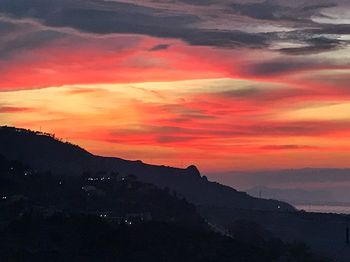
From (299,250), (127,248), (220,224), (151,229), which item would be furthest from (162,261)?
(220,224)

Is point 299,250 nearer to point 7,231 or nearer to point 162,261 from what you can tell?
point 162,261

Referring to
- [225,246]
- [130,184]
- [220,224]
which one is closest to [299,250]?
[225,246]

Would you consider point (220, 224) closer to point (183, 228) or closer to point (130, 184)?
point (130, 184)

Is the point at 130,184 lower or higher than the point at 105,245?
higher

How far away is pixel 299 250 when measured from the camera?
515ft

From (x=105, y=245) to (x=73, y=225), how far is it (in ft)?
26.9

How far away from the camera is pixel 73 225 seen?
12900 centimetres

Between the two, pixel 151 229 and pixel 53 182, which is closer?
pixel 151 229

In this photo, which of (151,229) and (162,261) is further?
(151,229)

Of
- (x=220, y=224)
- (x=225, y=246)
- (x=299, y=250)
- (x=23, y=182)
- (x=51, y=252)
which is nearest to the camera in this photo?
(x=51, y=252)

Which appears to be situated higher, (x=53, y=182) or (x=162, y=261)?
(x=53, y=182)

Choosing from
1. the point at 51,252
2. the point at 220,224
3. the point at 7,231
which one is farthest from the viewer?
the point at 220,224

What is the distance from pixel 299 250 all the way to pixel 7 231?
60.8m

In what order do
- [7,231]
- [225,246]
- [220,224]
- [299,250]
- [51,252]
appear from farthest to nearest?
1. [220,224]
2. [299,250]
3. [225,246]
4. [7,231]
5. [51,252]
